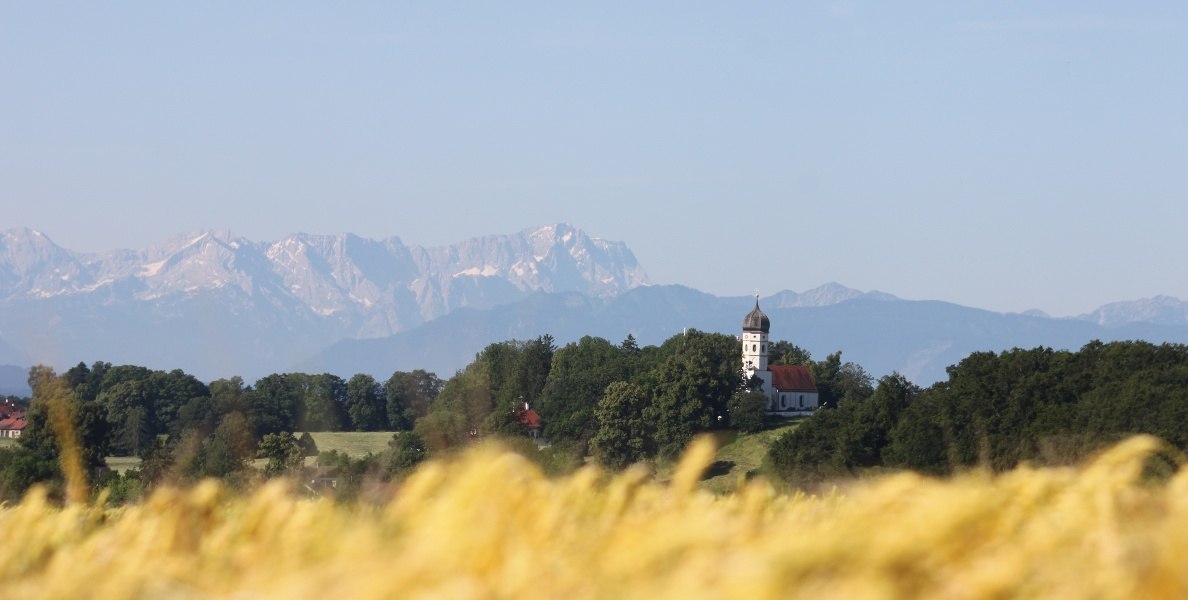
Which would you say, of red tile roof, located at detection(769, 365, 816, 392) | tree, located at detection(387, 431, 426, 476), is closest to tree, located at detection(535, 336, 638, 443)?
red tile roof, located at detection(769, 365, 816, 392)

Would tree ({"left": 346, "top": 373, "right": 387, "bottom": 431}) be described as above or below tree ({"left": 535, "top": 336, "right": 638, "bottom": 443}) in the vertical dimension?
below

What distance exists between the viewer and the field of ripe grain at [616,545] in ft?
11.5

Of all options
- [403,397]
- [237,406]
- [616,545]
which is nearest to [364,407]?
[403,397]

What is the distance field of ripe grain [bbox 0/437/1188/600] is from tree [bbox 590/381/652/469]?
374 ft

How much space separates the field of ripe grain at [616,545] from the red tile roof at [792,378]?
150 metres

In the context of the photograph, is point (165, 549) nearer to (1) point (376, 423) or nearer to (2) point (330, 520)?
(2) point (330, 520)

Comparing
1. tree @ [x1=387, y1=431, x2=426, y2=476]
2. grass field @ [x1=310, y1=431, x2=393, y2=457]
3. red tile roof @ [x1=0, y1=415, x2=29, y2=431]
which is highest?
tree @ [x1=387, y1=431, x2=426, y2=476]

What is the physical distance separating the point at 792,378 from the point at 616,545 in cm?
15367

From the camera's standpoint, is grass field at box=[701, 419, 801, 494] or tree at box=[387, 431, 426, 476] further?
grass field at box=[701, 419, 801, 494]

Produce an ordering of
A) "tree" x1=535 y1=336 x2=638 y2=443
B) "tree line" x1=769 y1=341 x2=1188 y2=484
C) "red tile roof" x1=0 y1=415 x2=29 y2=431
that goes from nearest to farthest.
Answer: "tree line" x1=769 y1=341 x2=1188 y2=484 → "tree" x1=535 y1=336 x2=638 y2=443 → "red tile roof" x1=0 y1=415 x2=29 y2=431

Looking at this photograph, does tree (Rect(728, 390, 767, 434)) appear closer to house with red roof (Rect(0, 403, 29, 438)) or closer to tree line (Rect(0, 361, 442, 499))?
tree line (Rect(0, 361, 442, 499))

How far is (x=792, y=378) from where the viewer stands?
15662 centimetres

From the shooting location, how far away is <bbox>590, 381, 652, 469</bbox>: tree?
12231cm

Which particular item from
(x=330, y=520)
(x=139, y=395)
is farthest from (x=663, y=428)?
(x=330, y=520)
